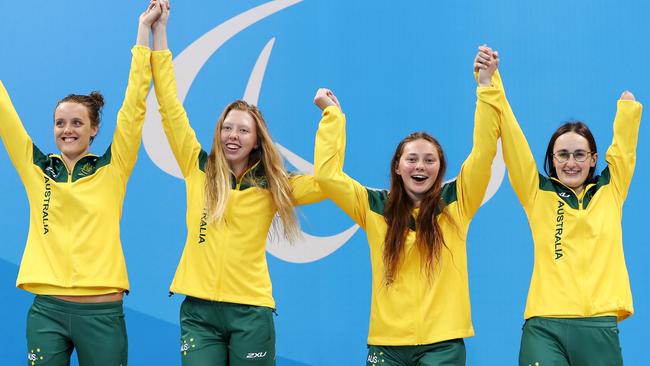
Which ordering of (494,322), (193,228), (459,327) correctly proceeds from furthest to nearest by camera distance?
(494,322), (193,228), (459,327)

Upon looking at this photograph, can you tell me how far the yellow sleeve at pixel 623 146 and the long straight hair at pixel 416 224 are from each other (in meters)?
0.73

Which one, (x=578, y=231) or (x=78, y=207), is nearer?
(x=578, y=231)

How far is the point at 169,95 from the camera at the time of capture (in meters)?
3.81

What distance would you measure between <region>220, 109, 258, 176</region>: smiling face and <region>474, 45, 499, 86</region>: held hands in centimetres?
101

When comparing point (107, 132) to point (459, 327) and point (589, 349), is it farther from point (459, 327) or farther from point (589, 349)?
point (589, 349)

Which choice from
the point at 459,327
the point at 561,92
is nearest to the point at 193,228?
the point at 459,327

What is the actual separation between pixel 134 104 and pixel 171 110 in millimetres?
163

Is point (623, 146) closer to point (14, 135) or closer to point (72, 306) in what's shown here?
point (72, 306)

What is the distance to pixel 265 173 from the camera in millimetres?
3818

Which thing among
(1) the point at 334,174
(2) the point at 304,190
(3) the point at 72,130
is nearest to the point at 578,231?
(1) the point at 334,174

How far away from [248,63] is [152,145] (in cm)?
71

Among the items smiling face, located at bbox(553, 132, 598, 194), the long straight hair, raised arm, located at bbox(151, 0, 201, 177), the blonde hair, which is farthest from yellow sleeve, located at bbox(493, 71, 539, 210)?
raised arm, located at bbox(151, 0, 201, 177)

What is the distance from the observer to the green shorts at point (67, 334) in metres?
3.59

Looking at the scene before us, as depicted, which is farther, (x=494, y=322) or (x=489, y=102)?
(x=494, y=322)
